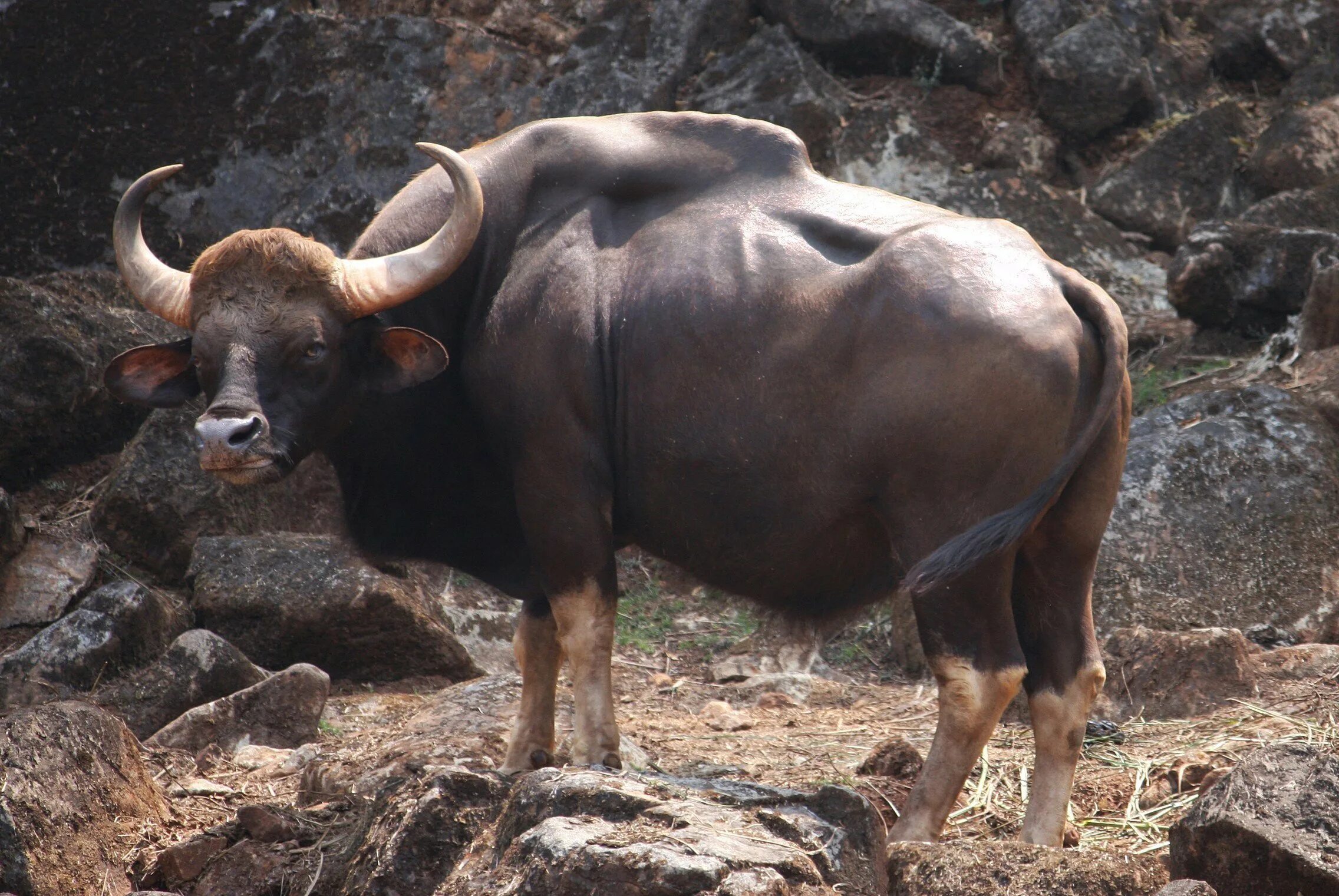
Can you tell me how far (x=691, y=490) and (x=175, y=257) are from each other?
5.36 metres

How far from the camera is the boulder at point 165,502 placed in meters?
7.32

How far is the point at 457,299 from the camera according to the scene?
16.3 ft

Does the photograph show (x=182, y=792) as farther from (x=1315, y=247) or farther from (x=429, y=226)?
(x=1315, y=247)

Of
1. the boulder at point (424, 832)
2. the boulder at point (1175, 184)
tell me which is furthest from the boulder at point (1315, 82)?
the boulder at point (424, 832)

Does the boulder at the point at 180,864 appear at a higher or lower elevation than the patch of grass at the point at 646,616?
higher

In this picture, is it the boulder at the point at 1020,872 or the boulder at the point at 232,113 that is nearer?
the boulder at the point at 1020,872

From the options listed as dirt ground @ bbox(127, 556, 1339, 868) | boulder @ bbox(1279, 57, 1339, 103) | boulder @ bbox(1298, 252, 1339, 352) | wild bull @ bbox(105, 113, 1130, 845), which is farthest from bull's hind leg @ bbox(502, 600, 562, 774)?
→ boulder @ bbox(1279, 57, 1339, 103)

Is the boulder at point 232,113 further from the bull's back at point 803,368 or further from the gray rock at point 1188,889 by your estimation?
the gray rock at point 1188,889

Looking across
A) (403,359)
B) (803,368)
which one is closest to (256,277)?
(403,359)

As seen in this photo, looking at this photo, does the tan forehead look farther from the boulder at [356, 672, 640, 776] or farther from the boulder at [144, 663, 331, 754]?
the boulder at [144, 663, 331, 754]

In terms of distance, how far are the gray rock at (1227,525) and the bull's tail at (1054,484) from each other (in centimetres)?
273

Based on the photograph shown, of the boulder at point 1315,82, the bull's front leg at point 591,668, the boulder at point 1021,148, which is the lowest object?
the bull's front leg at point 591,668

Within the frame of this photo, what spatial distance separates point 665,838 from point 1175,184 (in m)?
8.10

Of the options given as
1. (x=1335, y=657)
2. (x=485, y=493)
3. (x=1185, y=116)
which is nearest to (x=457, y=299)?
(x=485, y=493)
